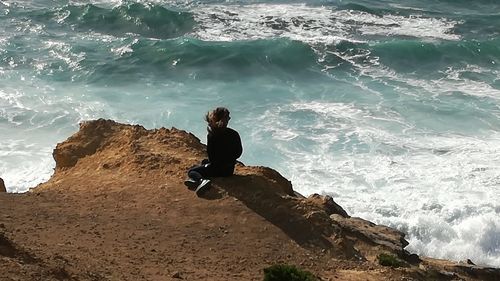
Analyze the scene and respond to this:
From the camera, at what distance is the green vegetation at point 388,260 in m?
9.23

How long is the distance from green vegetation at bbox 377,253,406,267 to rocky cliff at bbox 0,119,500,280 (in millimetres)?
53

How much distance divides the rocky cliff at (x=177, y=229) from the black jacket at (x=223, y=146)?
317mm

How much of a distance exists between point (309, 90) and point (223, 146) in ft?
45.7

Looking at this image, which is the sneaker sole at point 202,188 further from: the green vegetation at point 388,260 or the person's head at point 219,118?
the green vegetation at point 388,260

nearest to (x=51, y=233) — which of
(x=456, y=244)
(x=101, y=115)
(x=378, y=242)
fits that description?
(x=378, y=242)

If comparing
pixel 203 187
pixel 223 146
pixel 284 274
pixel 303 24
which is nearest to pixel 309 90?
pixel 303 24

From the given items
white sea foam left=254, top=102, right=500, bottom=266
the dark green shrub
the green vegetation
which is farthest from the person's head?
white sea foam left=254, top=102, right=500, bottom=266

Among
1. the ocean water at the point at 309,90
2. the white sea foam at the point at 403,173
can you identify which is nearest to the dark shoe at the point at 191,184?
the white sea foam at the point at 403,173

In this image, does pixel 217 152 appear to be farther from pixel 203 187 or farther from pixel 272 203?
pixel 272 203

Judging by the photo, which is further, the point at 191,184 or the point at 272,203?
the point at 191,184

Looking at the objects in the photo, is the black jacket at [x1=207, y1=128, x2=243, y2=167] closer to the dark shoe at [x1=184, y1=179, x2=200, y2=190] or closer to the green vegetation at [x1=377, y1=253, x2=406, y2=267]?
the dark shoe at [x1=184, y1=179, x2=200, y2=190]

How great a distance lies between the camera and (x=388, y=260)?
925 cm

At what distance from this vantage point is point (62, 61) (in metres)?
25.0

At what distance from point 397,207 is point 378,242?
5231 millimetres
